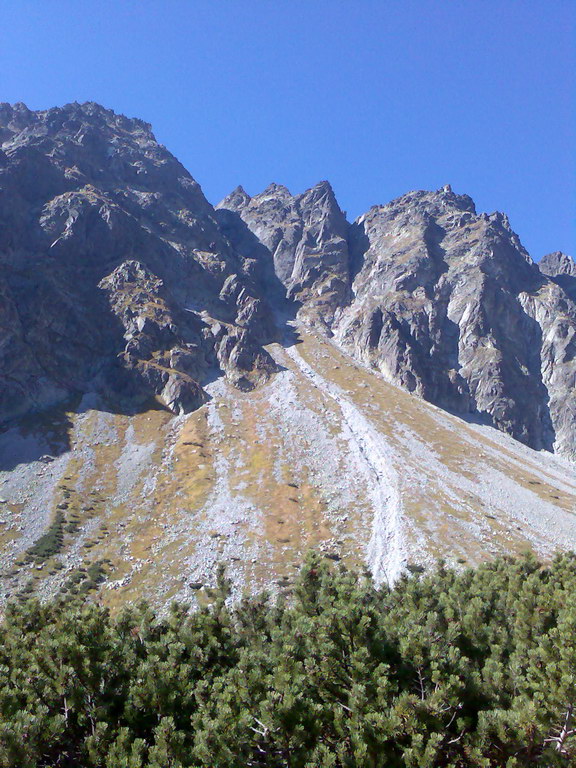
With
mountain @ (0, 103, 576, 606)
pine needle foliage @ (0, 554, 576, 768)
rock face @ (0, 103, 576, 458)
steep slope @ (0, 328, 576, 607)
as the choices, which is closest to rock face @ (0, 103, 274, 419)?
rock face @ (0, 103, 576, 458)

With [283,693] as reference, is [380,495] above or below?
below

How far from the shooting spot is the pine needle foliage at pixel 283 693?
12078 mm

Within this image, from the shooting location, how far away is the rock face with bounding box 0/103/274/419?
12731 cm

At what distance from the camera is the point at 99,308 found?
154m

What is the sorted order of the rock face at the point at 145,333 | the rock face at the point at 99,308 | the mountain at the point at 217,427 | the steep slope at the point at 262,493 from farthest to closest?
the rock face at the point at 145,333 < the rock face at the point at 99,308 < the mountain at the point at 217,427 < the steep slope at the point at 262,493

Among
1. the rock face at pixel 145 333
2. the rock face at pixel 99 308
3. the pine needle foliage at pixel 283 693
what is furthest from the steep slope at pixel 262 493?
the pine needle foliage at pixel 283 693

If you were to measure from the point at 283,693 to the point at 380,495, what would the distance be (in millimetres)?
73703

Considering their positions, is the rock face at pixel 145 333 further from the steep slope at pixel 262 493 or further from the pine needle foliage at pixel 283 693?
the pine needle foliage at pixel 283 693

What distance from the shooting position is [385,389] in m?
146

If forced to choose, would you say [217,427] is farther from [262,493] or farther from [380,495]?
[380,495]

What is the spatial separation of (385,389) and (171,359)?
2595 inches

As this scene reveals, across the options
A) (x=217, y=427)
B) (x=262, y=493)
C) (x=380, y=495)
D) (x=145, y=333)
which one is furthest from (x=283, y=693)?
(x=145, y=333)

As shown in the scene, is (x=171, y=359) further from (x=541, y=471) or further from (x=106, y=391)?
(x=541, y=471)

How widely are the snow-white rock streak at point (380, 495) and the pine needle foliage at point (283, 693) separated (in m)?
36.2
